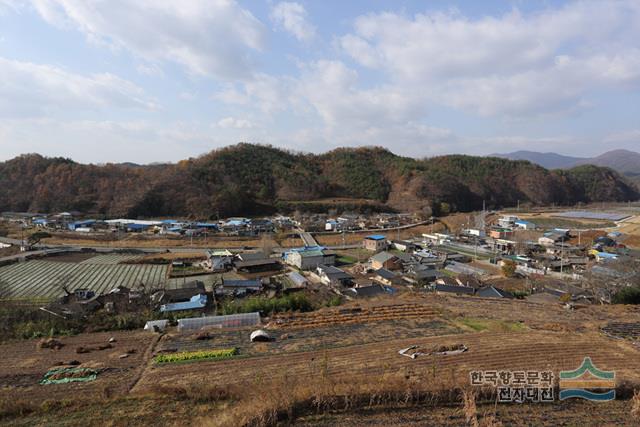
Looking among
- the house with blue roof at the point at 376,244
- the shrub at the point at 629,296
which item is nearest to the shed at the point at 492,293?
the shrub at the point at 629,296

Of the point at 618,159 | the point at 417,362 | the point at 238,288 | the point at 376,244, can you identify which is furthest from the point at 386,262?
the point at 618,159

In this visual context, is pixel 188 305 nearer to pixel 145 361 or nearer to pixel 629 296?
pixel 145 361

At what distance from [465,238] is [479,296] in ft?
46.6

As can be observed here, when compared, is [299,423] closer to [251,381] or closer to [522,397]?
[251,381]

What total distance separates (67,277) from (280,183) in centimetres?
3209

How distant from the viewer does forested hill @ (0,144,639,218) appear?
35750mm

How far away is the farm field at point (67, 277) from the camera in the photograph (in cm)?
1292

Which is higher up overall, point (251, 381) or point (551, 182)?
point (551, 182)

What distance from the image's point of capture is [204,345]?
8039 millimetres

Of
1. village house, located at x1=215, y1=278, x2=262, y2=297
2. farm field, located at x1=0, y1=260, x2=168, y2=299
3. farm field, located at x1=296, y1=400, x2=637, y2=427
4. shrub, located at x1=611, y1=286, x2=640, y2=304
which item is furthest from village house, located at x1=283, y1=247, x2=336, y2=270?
farm field, located at x1=296, y1=400, x2=637, y2=427

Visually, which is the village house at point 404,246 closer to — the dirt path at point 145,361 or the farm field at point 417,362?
Answer: the farm field at point 417,362

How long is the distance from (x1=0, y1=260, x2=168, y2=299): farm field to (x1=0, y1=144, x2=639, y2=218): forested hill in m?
17.5

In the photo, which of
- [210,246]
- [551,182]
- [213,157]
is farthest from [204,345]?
[551,182]

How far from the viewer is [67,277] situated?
14664mm
